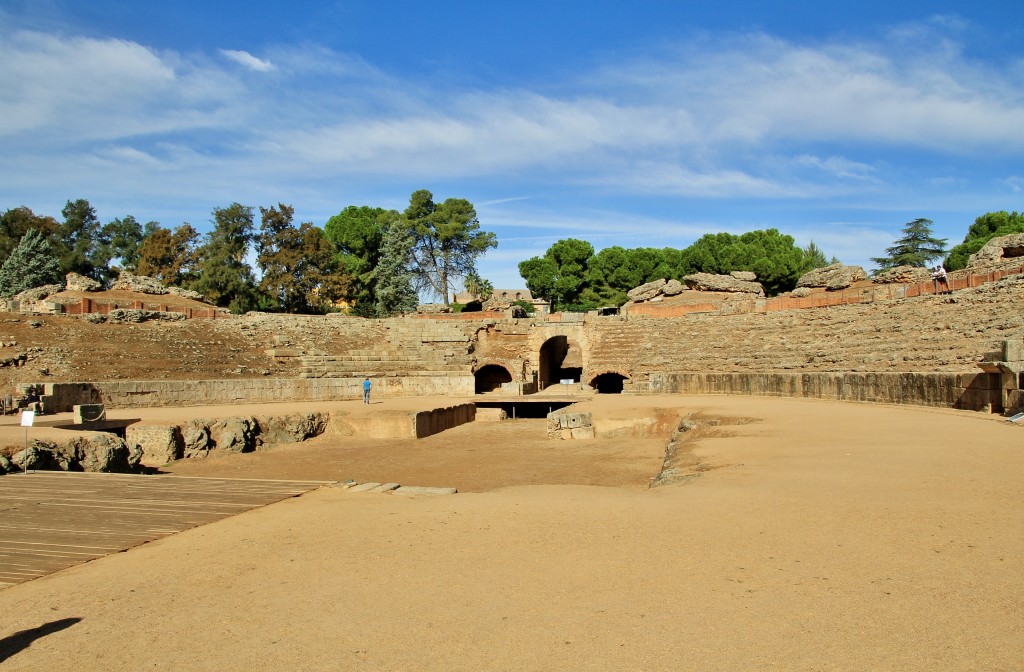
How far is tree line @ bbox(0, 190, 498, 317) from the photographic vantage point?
125 ft

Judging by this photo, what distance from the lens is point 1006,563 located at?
4.25 meters

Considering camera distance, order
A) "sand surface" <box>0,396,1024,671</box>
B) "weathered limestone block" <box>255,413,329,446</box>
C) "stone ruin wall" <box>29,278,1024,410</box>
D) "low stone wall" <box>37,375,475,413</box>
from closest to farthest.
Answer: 1. "sand surface" <box>0,396,1024,671</box>
2. "weathered limestone block" <box>255,413,329,446</box>
3. "stone ruin wall" <box>29,278,1024,410</box>
4. "low stone wall" <box>37,375,475,413</box>

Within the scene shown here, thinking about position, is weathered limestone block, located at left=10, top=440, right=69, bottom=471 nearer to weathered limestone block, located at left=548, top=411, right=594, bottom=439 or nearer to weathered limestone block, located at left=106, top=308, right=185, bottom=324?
weathered limestone block, located at left=548, top=411, right=594, bottom=439

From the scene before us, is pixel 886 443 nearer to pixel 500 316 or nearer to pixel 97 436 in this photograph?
pixel 97 436

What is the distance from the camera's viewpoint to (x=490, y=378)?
31.1 meters

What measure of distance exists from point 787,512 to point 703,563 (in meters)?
1.73

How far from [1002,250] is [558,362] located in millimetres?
20686

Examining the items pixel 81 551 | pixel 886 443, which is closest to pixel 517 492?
pixel 81 551

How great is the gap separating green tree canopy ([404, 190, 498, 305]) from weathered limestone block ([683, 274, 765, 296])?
1682 centimetres

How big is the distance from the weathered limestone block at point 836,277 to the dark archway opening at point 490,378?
51.3ft

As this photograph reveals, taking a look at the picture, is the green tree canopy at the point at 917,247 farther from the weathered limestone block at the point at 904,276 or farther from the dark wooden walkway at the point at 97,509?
the dark wooden walkway at the point at 97,509

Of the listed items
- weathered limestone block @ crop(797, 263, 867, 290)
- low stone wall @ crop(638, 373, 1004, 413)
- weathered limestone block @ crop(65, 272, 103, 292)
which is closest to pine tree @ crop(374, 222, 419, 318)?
weathered limestone block @ crop(65, 272, 103, 292)

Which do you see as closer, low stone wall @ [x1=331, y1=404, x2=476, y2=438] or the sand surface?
the sand surface

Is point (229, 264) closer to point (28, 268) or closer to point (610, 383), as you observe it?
point (28, 268)
